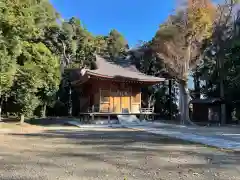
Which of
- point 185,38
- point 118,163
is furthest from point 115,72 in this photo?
point 118,163

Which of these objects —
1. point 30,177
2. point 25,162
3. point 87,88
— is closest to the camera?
point 30,177

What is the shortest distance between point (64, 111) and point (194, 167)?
31192 millimetres

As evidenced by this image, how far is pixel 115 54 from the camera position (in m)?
39.2

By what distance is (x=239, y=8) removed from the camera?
28.9 meters

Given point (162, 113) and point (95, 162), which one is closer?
point (95, 162)

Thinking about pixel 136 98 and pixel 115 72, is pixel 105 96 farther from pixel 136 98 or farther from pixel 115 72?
pixel 136 98

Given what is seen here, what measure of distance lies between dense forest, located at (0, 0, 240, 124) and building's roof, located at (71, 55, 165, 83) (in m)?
3.14

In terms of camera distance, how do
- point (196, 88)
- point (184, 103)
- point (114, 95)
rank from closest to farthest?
point (114, 95), point (184, 103), point (196, 88)

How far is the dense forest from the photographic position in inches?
676

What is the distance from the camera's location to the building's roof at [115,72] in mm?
24172

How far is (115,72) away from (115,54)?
14.0m

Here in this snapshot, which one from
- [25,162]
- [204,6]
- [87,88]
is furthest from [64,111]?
[25,162]

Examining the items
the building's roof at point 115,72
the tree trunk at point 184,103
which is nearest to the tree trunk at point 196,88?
the tree trunk at point 184,103

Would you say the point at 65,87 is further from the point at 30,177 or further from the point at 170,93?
the point at 30,177
